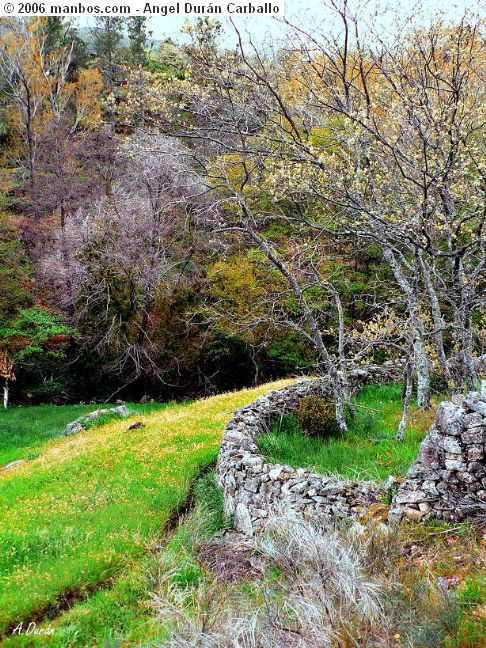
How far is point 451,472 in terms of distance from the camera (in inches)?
260

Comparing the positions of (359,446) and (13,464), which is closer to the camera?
(359,446)

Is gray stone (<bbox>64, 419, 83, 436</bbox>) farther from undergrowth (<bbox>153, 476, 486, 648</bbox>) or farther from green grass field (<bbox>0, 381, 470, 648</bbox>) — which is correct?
undergrowth (<bbox>153, 476, 486, 648</bbox>)

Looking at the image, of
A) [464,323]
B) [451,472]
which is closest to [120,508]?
[451,472]

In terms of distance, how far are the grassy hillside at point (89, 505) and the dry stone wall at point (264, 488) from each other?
115 cm

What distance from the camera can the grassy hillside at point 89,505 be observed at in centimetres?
657

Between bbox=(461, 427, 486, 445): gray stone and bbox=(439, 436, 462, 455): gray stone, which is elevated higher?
bbox=(461, 427, 486, 445): gray stone

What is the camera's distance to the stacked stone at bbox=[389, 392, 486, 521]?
637 centimetres

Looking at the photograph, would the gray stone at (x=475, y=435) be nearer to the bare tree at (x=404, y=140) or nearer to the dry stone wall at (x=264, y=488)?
the dry stone wall at (x=264, y=488)

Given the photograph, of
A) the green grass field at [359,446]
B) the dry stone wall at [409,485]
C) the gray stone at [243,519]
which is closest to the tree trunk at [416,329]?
the green grass field at [359,446]

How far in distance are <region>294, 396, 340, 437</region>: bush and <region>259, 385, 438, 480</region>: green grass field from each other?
0.27 m

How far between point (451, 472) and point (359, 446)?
3849 millimetres

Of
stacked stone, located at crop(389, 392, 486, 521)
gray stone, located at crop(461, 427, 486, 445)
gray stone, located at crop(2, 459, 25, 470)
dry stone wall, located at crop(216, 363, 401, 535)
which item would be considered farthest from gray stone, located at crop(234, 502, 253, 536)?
gray stone, located at crop(2, 459, 25, 470)

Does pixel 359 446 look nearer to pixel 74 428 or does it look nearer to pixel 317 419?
pixel 317 419

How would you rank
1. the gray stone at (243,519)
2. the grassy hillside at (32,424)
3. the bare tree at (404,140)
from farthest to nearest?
the grassy hillside at (32,424) < the bare tree at (404,140) < the gray stone at (243,519)
